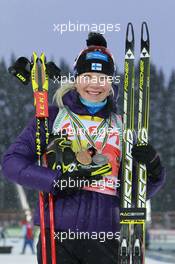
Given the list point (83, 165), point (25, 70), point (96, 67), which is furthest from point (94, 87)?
point (25, 70)

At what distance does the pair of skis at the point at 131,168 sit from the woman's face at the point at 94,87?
219mm

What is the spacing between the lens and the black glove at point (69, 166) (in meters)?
3.27

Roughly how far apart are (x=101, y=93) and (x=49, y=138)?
0.33 metres

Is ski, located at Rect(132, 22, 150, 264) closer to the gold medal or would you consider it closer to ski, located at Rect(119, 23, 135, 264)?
ski, located at Rect(119, 23, 135, 264)

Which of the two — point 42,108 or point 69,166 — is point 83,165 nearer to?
point 69,166

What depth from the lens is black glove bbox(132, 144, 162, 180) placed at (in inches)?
132

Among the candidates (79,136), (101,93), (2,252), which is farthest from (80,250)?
Answer: (2,252)

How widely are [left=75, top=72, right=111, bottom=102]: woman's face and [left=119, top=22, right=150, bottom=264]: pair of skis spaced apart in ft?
0.72

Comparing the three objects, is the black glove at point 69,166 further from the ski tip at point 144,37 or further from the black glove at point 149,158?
the ski tip at point 144,37

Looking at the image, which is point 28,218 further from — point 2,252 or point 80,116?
point 80,116

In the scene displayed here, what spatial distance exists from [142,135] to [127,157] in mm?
163

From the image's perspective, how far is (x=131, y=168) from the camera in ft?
11.3

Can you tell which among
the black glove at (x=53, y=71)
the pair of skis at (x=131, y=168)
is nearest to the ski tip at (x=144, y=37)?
the pair of skis at (x=131, y=168)

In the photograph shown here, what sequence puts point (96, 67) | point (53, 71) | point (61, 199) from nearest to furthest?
1. point (61, 199)
2. point (96, 67)
3. point (53, 71)
